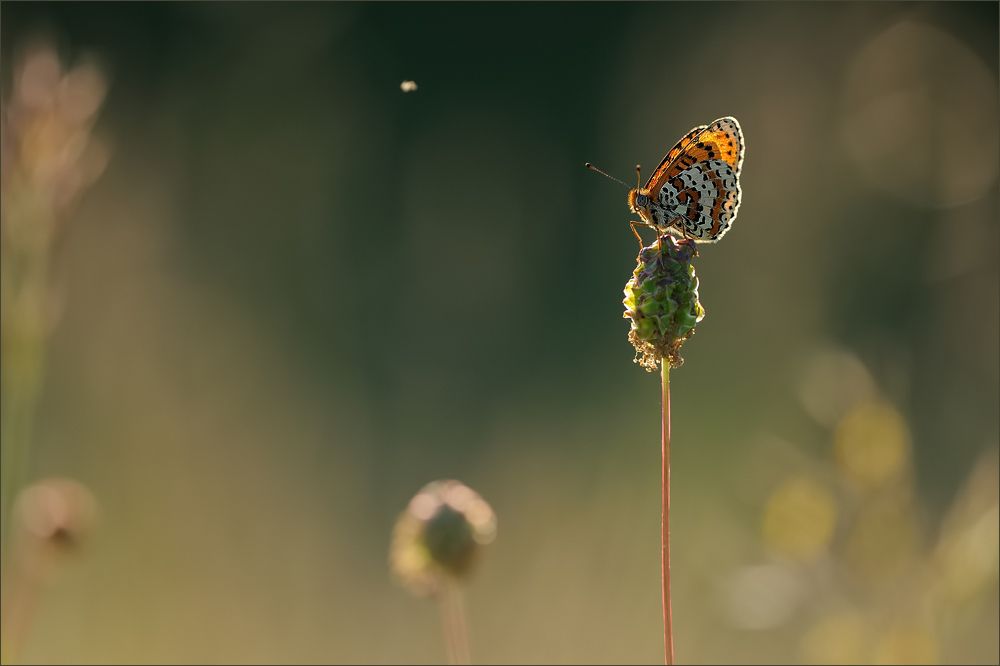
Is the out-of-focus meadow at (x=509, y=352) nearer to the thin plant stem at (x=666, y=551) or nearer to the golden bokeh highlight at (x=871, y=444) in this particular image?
the golden bokeh highlight at (x=871, y=444)

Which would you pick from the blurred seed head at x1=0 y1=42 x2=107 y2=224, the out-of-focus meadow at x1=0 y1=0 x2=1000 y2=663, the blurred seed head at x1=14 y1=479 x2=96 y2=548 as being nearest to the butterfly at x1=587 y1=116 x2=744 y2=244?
the out-of-focus meadow at x1=0 y1=0 x2=1000 y2=663

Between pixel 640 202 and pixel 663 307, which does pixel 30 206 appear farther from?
pixel 640 202

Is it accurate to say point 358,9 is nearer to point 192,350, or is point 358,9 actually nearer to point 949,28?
point 192,350

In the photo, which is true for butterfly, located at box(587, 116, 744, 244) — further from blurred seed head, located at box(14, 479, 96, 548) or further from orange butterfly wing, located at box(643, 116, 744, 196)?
blurred seed head, located at box(14, 479, 96, 548)

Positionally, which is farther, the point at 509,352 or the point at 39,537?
the point at 509,352

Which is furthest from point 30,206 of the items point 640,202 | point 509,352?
point 509,352

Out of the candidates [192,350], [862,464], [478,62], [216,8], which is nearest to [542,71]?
[478,62]
